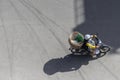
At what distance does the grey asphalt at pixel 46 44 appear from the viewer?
1627cm

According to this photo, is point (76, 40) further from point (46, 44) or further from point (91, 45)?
point (46, 44)

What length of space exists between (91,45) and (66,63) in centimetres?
145

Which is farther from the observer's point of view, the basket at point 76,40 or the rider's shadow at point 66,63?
the basket at point 76,40

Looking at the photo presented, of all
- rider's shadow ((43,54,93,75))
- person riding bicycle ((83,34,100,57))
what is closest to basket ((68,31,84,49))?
person riding bicycle ((83,34,100,57))

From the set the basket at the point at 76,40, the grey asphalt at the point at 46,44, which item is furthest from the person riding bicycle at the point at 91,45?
the grey asphalt at the point at 46,44

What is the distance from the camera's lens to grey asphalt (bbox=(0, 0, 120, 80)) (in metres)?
16.3

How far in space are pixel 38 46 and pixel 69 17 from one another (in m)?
2.62

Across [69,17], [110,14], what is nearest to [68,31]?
[69,17]

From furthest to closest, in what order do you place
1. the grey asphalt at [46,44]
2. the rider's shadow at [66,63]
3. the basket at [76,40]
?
the basket at [76,40] → the rider's shadow at [66,63] → the grey asphalt at [46,44]

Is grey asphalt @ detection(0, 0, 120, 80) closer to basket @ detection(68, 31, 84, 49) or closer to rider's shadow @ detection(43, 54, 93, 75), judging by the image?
Answer: rider's shadow @ detection(43, 54, 93, 75)

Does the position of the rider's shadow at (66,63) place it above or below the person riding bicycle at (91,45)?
below

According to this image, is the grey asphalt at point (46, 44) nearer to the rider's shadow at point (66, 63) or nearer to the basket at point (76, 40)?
the rider's shadow at point (66, 63)

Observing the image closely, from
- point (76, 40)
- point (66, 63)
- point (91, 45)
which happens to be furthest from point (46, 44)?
point (91, 45)

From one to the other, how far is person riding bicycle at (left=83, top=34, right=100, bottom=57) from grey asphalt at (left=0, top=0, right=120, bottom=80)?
38cm
